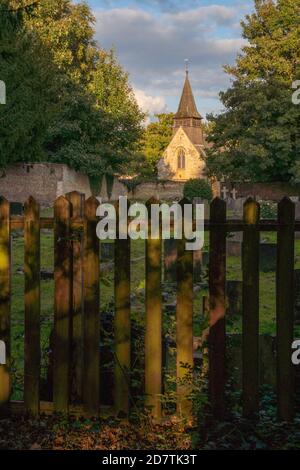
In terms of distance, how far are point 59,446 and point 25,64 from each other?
1002 inches

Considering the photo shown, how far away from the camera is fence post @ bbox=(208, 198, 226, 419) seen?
3.66 metres

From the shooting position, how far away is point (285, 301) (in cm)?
365

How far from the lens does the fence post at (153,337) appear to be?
147 inches

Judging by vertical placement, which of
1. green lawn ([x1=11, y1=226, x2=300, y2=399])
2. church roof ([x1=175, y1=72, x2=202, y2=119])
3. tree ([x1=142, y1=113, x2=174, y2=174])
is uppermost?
church roof ([x1=175, y1=72, x2=202, y2=119])

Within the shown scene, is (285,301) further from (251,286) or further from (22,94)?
(22,94)

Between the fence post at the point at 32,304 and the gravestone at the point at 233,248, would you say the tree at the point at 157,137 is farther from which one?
the fence post at the point at 32,304

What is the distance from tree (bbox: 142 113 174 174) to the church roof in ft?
8.39

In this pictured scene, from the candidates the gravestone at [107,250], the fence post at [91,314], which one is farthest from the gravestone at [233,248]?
the fence post at [91,314]

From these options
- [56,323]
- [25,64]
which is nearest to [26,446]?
[56,323]

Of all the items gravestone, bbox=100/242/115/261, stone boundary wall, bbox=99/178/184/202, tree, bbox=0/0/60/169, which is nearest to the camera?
gravestone, bbox=100/242/115/261

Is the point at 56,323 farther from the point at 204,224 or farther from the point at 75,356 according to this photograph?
the point at 204,224

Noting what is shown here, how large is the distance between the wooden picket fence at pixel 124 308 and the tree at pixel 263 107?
31664mm

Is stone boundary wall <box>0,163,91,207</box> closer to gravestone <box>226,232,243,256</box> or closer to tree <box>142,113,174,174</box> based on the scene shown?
gravestone <box>226,232,243,256</box>

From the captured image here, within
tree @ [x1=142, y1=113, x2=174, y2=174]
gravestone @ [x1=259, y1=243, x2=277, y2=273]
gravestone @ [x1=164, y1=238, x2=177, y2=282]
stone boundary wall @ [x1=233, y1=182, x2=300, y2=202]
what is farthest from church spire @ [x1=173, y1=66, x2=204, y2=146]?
gravestone @ [x1=164, y1=238, x2=177, y2=282]
